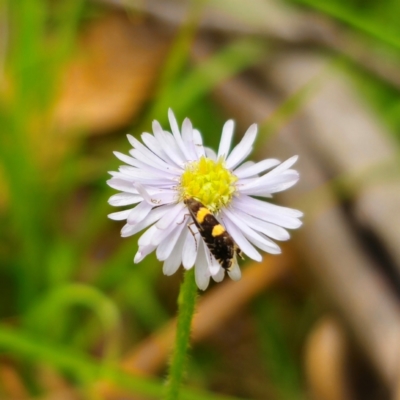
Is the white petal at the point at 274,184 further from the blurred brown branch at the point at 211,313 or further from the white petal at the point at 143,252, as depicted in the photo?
the blurred brown branch at the point at 211,313

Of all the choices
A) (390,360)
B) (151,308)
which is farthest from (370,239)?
(151,308)

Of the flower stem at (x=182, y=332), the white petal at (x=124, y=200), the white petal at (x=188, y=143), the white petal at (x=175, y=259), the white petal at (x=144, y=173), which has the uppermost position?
the white petal at (x=188, y=143)

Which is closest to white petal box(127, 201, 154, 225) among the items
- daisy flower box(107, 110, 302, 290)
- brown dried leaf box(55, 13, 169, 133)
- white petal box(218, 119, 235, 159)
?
daisy flower box(107, 110, 302, 290)

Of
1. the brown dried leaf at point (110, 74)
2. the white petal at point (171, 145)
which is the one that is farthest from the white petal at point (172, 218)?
the brown dried leaf at point (110, 74)

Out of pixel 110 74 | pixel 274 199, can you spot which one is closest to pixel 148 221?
pixel 274 199

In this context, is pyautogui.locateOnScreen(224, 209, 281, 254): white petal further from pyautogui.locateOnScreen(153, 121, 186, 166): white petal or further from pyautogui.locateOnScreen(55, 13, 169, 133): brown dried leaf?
pyautogui.locateOnScreen(55, 13, 169, 133): brown dried leaf
